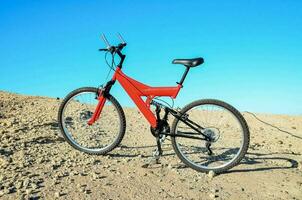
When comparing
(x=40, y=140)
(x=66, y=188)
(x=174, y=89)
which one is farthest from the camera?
(x=40, y=140)

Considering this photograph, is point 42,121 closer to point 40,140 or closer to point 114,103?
point 40,140

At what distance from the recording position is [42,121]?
9352 millimetres

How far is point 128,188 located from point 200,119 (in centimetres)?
185

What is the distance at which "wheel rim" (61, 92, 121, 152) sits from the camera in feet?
24.0

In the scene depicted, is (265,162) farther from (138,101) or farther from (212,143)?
(138,101)

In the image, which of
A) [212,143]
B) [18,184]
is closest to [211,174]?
[212,143]

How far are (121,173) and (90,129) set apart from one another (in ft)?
8.46

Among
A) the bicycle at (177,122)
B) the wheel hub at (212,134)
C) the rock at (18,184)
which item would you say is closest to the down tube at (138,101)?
the bicycle at (177,122)

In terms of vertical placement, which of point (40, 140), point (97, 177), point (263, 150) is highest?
point (40, 140)

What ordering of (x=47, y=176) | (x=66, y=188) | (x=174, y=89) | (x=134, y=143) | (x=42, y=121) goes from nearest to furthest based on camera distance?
(x=66, y=188), (x=47, y=176), (x=174, y=89), (x=134, y=143), (x=42, y=121)

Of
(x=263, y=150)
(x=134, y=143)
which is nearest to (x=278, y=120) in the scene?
(x=263, y=150)

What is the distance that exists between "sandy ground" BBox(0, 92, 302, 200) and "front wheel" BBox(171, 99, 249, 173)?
0.19 meters

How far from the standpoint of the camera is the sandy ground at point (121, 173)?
17.9 ft

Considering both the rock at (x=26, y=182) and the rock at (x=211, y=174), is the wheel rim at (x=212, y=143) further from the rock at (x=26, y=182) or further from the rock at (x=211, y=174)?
the rock at (x=26, y=182)
